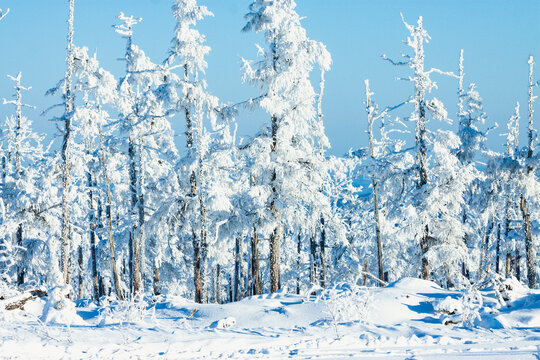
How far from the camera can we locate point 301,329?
933 cm

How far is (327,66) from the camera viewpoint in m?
16.3

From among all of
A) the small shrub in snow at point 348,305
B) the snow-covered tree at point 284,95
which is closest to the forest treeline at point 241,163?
the snow-covered tree at point 284,95

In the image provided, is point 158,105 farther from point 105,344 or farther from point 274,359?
point 274,359

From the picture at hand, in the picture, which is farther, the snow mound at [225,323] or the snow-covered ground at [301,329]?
the snow mound at [225,323]

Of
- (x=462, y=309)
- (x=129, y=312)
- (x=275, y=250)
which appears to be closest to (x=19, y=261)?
(x=275, y=250)

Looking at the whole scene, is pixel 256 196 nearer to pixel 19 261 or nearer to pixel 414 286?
pixel 414 286

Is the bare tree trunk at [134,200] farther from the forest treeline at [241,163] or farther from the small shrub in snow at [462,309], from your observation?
the small shrub in snow at [462,309]

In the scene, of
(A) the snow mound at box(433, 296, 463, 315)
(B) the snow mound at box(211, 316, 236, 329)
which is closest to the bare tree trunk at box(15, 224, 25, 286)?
(B) the snow mound at box(211, 316, 236, 329)

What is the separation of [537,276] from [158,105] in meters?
28.8

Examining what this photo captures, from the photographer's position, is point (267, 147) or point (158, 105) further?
point (158, 105)

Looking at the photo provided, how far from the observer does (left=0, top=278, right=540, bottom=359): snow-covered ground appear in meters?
7.68

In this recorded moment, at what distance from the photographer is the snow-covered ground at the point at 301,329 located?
25.2 ft

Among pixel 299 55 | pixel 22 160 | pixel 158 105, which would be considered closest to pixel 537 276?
pixel 299 55

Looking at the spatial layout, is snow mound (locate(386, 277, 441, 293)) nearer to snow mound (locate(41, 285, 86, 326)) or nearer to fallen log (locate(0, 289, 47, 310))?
snow mound (locate(41, 285, 86, 326))
